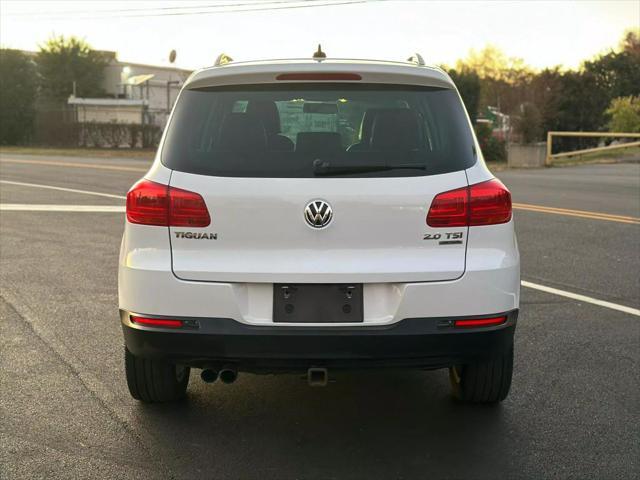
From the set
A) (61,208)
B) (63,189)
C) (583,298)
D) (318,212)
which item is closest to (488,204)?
(318,212)

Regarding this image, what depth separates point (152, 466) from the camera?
3537 mm

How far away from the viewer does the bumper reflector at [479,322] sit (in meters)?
3.50

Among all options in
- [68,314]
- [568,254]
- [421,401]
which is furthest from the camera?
[568,254]

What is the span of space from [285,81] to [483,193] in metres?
1.04

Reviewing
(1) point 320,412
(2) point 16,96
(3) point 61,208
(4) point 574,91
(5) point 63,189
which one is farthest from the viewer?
(4) point 574,91

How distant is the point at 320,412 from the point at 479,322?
1.14 m

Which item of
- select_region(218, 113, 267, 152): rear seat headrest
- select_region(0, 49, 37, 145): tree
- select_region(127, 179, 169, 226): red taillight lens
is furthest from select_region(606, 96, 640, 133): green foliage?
select_region(127, 179, 169, 226): red taillight lens

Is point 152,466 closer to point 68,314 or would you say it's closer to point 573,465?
point 573,465

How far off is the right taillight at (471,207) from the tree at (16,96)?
140 ft

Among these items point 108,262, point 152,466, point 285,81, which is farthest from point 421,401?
point 108,262

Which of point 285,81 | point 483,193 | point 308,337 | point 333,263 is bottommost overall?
point 308,337

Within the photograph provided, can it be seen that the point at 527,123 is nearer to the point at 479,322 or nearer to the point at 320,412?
the point at 320,412

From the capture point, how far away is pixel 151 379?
13.5 feet

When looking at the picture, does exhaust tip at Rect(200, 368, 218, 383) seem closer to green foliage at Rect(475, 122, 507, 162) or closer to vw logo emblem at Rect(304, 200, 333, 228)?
vw logo emblem at Rect(304, 200, 333, 228)
